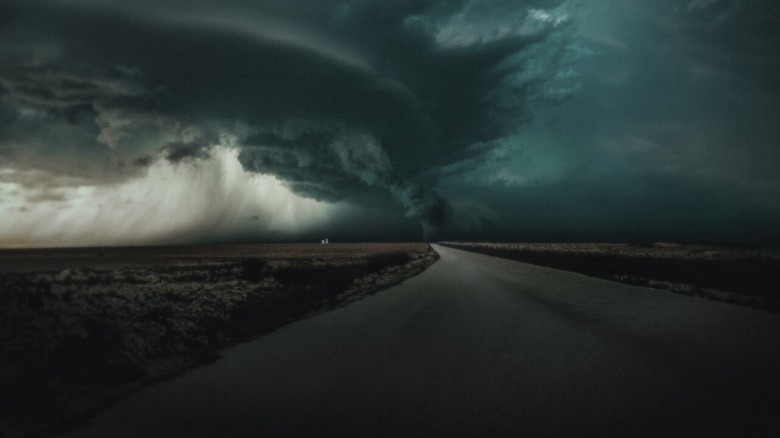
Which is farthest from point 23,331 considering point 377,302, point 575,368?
point 377,302

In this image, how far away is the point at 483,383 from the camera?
6.10m

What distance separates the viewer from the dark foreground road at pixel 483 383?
4648 mm

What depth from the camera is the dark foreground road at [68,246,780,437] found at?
15.3 ft

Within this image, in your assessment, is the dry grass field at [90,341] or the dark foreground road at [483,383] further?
the dry grass field at [90,341]

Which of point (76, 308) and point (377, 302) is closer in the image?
point (76, 308)

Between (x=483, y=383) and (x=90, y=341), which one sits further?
(x=90, y=341)

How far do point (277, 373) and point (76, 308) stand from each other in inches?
206

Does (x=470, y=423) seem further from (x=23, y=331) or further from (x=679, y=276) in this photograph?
(x=679, y=276)

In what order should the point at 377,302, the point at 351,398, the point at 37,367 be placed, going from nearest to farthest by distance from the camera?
the point at 351,398 → the point at 37,367 → the point at 377,302

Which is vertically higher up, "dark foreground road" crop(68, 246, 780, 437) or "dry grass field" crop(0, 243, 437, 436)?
"dry grass field" crop(0, 243, 437, 436)

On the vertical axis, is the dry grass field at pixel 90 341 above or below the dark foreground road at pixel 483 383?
above

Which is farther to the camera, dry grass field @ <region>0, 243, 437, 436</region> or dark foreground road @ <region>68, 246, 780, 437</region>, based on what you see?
dry grass field @ <region>0, 243, 437, 436</region>

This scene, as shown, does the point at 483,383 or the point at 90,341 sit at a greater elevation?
the point at 90,341

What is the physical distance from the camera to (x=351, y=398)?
546cm
